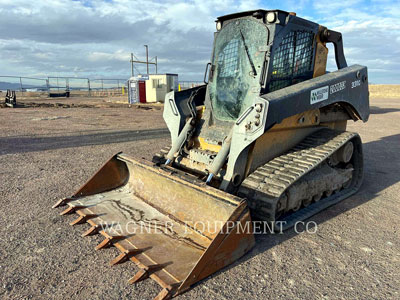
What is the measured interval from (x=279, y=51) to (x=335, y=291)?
3.10 metres

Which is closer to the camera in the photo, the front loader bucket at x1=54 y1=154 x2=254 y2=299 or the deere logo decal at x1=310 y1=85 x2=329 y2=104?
the front loader bucket at x1=54 y1=154 x2=254 y2=299

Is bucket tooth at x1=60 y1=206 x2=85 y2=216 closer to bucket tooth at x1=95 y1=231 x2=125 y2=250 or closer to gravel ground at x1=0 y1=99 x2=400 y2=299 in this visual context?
gravel ground at x1=0 y1=99 x2=400 y2=299

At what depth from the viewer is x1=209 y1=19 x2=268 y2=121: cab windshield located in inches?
168

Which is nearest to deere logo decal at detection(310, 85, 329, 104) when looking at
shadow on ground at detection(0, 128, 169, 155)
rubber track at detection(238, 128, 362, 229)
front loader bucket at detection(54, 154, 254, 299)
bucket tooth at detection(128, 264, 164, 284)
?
rubber track at detection(238, 128, 362, 229)

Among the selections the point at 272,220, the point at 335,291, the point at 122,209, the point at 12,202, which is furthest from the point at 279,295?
the point at 12,202

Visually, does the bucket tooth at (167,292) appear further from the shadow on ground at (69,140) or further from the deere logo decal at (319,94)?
the shadow on ground at (69,140)

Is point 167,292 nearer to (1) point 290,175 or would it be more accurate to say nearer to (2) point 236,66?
(1) point 290,175

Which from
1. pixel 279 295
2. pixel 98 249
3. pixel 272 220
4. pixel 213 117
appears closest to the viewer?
pixel 279 295

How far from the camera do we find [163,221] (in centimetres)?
377

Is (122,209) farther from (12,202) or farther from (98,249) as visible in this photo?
(12,202)

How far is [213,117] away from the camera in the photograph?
484cm

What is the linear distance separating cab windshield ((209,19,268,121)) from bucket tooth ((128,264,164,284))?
2.56m

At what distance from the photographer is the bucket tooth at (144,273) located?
106 inches

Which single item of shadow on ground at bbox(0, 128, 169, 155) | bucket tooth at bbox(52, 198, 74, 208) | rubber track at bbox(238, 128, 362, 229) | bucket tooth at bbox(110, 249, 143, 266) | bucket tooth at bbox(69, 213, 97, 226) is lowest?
bucket tooth at bbox(110, 249, 143, 266)
